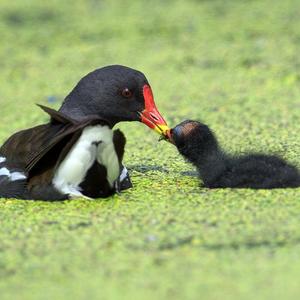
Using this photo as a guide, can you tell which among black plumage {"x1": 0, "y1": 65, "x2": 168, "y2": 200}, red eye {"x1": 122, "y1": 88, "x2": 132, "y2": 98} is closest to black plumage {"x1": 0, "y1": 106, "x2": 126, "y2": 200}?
black plumage {"x1": 0, "y1": 65, "x2": 168, "y2": 200}

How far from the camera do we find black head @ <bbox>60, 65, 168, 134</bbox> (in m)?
4.41

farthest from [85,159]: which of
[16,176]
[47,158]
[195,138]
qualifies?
[195,138]

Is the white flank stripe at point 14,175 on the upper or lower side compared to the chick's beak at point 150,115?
lower

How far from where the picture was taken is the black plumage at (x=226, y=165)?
4.01m

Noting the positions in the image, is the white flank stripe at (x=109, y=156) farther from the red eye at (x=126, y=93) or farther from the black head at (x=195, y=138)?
the red eye at (x=126, y=93)

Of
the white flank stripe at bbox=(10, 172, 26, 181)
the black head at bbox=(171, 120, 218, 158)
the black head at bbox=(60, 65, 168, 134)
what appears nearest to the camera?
the white flank stripe at bbox=(10, 172, 26, 181)

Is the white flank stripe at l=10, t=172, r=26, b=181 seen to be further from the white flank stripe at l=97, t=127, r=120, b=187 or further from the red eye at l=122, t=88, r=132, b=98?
the red eye at l=122, t=88, r=132, b=98

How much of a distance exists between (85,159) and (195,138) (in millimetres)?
703

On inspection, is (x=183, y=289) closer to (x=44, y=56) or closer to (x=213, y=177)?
(x=213, y=177)

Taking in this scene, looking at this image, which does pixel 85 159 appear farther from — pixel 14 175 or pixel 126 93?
pixel 126 93

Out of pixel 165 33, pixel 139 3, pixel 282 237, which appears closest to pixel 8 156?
pixel 282 237

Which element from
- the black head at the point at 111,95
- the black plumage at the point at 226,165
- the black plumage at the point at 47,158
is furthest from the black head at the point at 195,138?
the black plumage at the point at 47,158

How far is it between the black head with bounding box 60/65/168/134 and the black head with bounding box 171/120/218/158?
0.17 meters

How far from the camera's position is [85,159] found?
3.71 meters
